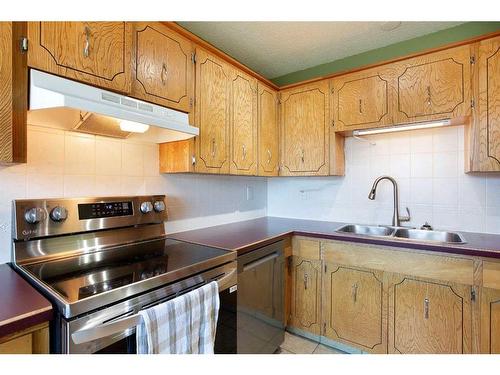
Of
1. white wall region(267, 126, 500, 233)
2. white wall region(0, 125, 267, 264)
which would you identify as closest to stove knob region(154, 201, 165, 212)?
white wall region(0, 125, 267, 264)

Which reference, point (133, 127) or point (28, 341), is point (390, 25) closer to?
point (133, 127)

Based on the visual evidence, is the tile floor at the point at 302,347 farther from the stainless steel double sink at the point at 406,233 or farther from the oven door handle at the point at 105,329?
the oven door handle at the point at 105,329

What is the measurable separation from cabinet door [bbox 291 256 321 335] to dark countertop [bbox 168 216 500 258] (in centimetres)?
24

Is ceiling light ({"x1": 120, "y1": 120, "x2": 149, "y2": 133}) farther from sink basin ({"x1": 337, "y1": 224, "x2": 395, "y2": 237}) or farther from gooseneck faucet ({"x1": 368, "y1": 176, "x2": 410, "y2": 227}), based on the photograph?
gooseneck faucet ({"x1": 368, "y1": 176, "x2": 410, "y2": 227})

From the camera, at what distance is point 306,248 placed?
6.38ft

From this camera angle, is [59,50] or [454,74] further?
[454,74]

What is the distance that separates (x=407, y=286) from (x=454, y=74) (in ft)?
4.51

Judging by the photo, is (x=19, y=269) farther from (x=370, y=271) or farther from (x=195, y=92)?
(x=370, y=271)

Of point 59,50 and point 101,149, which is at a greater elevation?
point 59,50

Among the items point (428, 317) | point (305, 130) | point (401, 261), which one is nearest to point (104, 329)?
point (401, 261)

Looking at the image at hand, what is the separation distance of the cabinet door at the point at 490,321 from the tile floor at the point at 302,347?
0.85 metres

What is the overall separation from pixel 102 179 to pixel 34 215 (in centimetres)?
38

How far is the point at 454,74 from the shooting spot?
Answer: 1.69m
